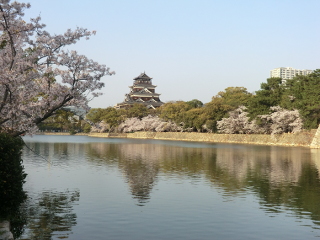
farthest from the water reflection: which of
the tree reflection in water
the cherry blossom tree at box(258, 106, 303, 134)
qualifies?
the cherry blossom tree at box(258, 106, 303, 134)

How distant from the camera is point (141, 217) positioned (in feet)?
44.0

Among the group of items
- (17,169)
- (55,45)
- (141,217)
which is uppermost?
(55,45)

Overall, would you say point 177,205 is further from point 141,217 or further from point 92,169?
point 92,169

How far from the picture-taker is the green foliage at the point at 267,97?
7019 centimetres

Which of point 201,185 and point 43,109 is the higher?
point 43,109

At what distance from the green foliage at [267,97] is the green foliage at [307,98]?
429 centimetres

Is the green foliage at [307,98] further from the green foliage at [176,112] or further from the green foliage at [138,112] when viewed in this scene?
the green foliage at [138,112]

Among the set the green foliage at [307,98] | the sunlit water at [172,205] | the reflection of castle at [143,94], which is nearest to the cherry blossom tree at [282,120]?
the green foliage at [307,98]

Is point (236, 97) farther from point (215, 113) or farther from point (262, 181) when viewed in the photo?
point (262, 181)

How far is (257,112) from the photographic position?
70938 millimetres

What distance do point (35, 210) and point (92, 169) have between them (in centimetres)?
1398

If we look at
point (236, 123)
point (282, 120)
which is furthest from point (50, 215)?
point (236, 123)

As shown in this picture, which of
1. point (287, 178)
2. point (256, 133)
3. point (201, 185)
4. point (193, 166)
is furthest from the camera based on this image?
point (256, 133)

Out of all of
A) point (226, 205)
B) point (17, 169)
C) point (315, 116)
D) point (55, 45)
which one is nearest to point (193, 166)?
point (226, 205)
